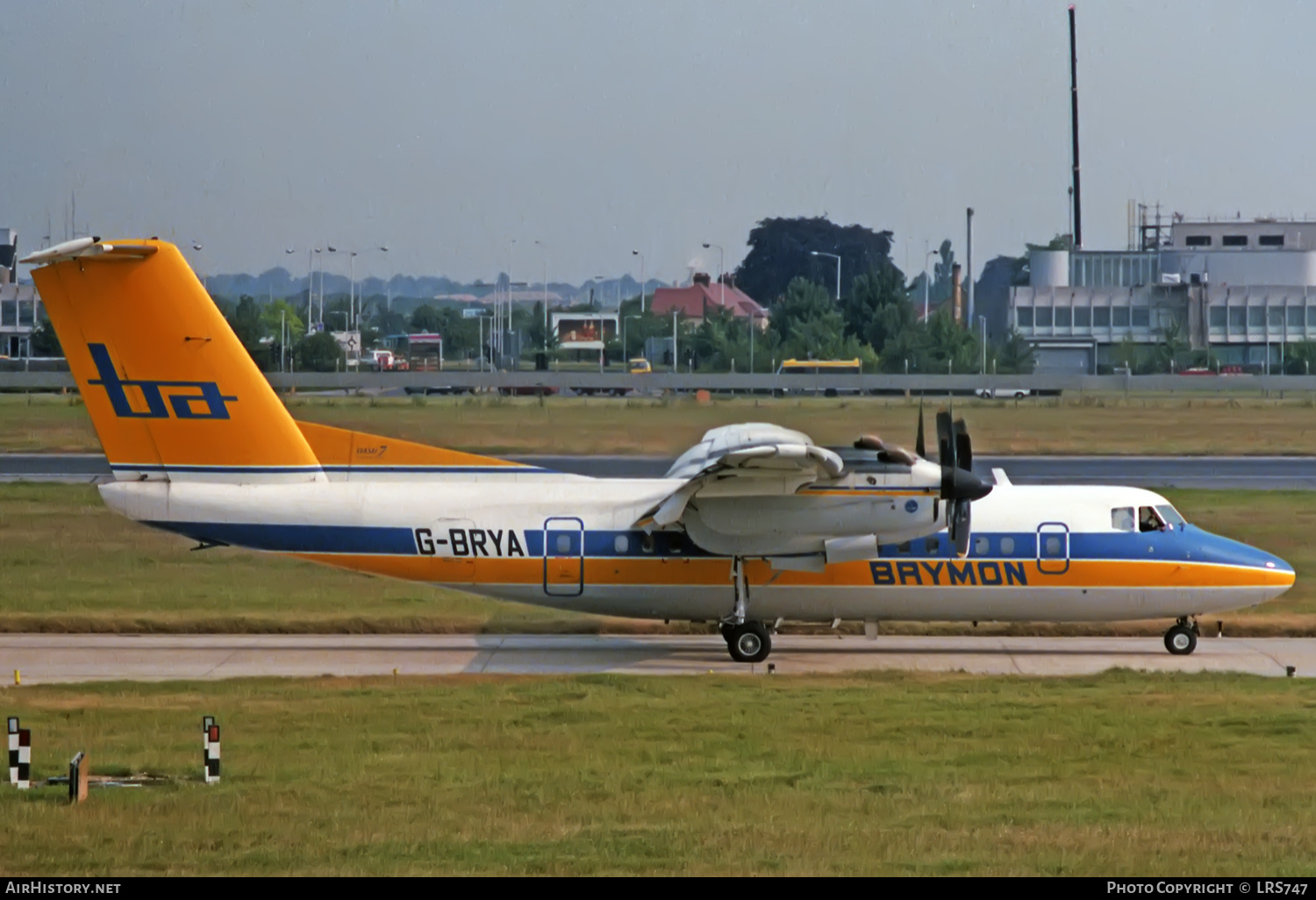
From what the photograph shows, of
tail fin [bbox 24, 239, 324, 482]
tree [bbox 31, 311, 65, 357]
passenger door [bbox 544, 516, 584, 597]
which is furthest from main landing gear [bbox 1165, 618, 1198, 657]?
tree [bbox 31, 311, 65, 357]

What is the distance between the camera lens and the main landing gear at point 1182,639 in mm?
25453

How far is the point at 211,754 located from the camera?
1544 cm

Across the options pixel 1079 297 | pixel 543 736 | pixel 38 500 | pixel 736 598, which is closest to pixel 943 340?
pixel 1079 297

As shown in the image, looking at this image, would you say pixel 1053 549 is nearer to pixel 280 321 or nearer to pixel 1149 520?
pixel 1149 520

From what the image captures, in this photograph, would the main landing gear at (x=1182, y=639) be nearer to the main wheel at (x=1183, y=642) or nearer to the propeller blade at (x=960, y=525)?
the main wheel at (x=1183, y=642)

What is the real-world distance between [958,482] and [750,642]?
13.7 feet

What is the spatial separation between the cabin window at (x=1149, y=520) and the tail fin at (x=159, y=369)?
43.3ft

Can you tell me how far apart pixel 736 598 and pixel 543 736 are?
666 cm

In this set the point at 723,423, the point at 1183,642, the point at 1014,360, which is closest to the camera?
the point at 1183,642

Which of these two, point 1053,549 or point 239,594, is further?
point 239,594

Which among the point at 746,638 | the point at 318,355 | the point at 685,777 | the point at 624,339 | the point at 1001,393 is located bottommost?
the point at 685,777

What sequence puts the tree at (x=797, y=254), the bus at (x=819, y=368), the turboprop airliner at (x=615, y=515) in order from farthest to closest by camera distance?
the tree at (x=797, y=254) < the bus at (x=819, y=368) < the turboprop airliner at (x=615, y=515)

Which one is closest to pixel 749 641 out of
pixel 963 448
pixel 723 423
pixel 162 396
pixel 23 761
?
pixel 963 448

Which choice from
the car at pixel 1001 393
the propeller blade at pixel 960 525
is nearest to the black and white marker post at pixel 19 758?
the propeller blade at pixel 960 525
